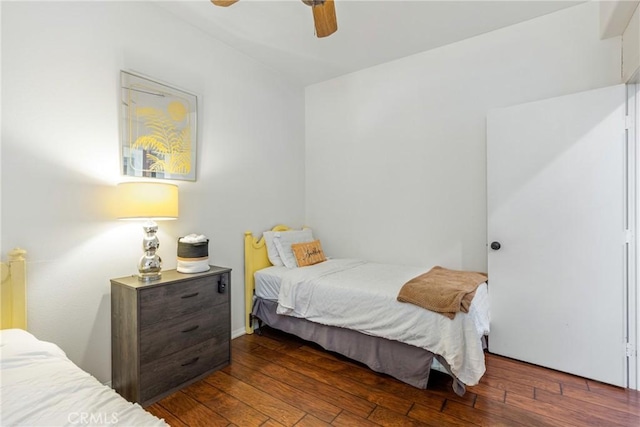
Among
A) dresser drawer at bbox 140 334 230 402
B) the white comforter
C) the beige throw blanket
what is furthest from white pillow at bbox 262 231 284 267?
the beige throw blanket

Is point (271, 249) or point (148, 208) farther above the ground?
point (148, 208)

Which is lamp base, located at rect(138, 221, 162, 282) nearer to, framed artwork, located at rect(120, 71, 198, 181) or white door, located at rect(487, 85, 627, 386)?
framed artwork, located at rect(120, 71, 198, 181)

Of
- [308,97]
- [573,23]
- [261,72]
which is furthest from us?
[308,97]

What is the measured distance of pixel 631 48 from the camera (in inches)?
79.0

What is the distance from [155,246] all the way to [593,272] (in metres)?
3.12

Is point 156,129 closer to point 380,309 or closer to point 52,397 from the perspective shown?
point 52,397

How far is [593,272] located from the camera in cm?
219

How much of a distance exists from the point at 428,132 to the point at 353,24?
1.23 m

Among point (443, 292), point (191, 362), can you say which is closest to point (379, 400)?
point (443, 292)

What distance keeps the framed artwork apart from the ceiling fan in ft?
2.99

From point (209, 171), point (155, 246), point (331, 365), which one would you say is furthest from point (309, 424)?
point (209, 171)

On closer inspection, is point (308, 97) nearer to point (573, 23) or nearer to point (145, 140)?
point (145, 140)

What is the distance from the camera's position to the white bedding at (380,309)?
1.89 meters

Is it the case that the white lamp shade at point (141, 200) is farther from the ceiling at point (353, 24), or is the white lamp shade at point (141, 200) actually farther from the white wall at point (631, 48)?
the white wall at point (631, 48)
